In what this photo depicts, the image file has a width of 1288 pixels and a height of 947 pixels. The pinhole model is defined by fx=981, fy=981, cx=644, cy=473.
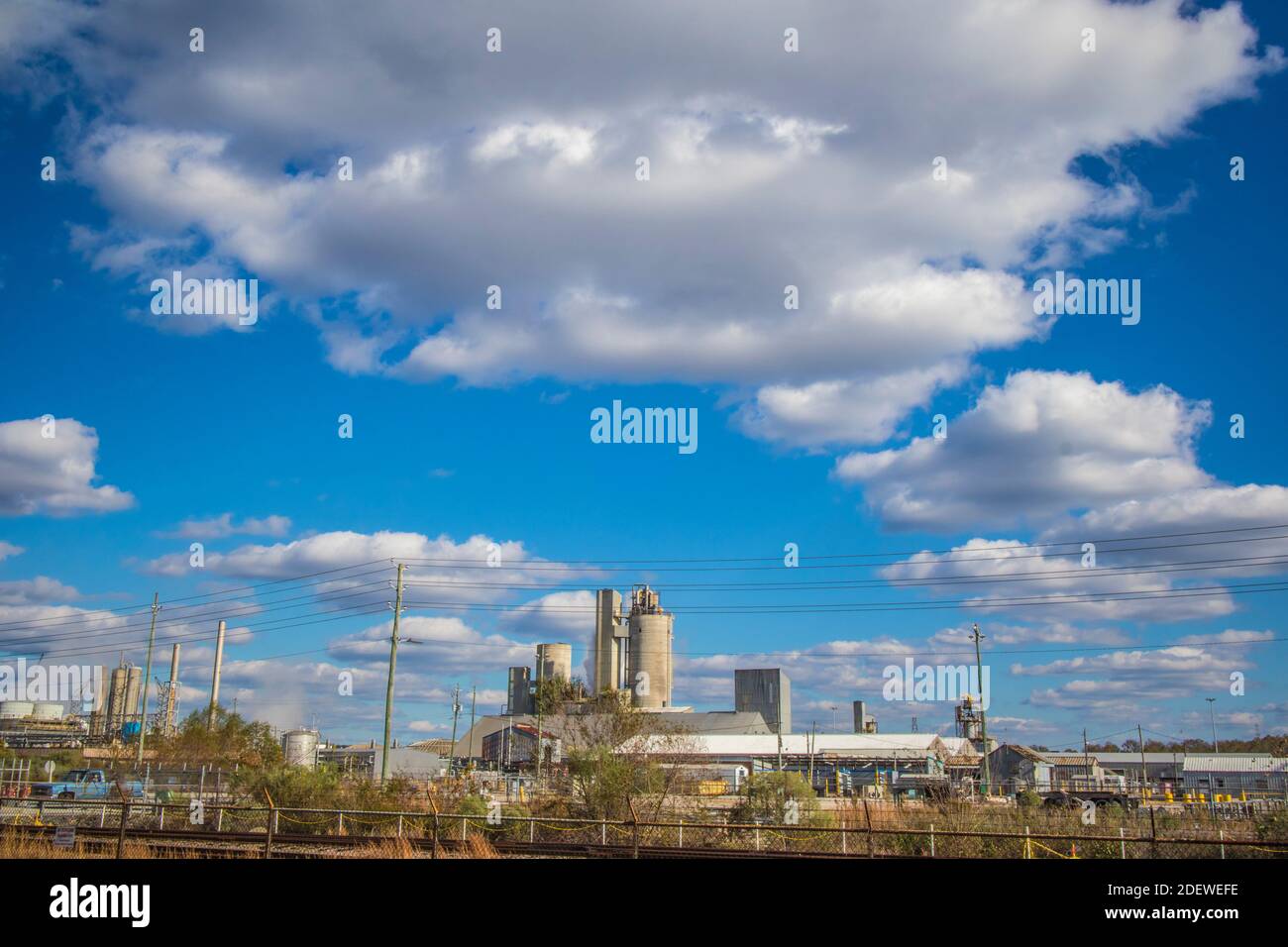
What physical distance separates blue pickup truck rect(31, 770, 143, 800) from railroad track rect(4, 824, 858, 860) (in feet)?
62.2

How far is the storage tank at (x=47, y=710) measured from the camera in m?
139

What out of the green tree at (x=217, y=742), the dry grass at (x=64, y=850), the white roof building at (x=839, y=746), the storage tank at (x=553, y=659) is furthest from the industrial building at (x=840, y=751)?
the dry grass at (x=64, y=850)

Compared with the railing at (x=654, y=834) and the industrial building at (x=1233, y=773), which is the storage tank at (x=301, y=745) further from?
the industrial building at (x=1233, y=773)

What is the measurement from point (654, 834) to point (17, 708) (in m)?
143

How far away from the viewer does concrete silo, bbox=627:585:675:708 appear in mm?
122125

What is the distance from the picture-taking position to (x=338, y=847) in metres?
26.9

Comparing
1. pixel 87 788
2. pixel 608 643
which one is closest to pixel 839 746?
pixel 608 643

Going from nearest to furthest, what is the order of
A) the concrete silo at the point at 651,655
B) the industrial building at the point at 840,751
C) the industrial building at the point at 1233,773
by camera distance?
the industrial building at the point at 1233,773 < the industrial building at the point at 840,751 < the concrete silo at the point at 651,655

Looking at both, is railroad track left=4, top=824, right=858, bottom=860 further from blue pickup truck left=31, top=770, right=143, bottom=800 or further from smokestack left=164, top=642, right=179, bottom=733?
smokestack left=164, top=642, right=179, bottom=733

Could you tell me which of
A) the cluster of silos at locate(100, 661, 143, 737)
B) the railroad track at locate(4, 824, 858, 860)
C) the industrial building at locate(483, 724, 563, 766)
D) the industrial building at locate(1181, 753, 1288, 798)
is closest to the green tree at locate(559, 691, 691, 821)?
the railroad track at locate(4, 824, 858, 860)

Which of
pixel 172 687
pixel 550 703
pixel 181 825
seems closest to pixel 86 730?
pixel 172 687

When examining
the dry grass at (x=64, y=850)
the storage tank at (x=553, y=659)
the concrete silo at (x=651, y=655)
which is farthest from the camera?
the storage tank at (x=553, y=659)
